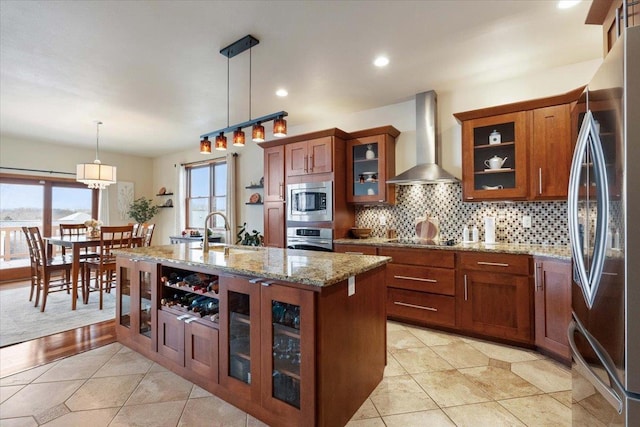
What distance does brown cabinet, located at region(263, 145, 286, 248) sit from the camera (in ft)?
14.1

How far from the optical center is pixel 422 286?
3.13 m

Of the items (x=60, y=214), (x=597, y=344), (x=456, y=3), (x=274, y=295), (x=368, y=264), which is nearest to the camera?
(x=597, y=344)

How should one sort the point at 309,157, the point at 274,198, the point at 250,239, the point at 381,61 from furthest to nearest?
the point at 250,239 → the point at 274,198 → the point at 309,157 → the point at 381,61

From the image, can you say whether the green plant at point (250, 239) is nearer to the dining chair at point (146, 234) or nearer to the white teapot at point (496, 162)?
the dining chair at point (146, 234)

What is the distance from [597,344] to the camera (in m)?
1.12

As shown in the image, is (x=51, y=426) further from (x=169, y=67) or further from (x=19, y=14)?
(x=169, y=67)

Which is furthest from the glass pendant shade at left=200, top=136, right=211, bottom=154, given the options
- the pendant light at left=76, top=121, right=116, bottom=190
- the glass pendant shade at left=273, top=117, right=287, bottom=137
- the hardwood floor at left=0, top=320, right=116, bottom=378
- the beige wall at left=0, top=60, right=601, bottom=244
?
the pendant light at left=76, top=121, right=116, bottom=190

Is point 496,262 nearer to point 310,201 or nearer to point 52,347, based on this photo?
point 310,201

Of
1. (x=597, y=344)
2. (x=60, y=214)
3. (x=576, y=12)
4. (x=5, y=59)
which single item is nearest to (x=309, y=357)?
(x=597, y=344)

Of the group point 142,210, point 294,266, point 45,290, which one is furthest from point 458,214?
point 142,210

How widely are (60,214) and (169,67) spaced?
205 inches

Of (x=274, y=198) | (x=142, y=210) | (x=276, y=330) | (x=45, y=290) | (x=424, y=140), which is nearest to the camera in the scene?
(x=276, y=330)

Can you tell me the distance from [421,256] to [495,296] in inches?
28.9

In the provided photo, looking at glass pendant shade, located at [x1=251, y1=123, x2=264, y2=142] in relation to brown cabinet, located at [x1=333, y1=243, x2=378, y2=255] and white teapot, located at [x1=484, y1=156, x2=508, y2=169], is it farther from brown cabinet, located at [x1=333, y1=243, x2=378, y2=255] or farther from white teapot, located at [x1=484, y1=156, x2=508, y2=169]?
white teapot, located at [x1=484, y1=156, x2=508, y2=169]
